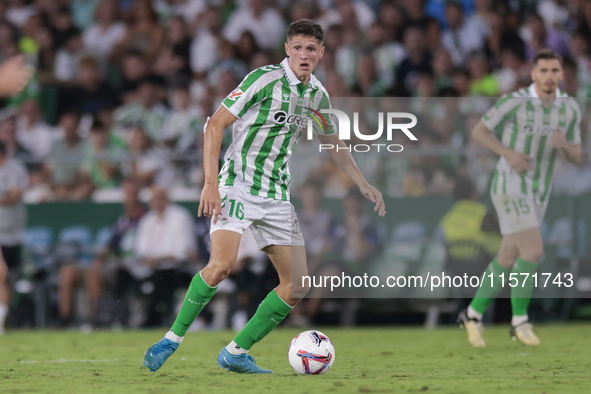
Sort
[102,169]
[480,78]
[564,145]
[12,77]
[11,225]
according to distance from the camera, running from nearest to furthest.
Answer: [12,77] → [564,145] → [11,225] → [102,169] → [480,78]

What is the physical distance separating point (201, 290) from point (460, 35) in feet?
28.5

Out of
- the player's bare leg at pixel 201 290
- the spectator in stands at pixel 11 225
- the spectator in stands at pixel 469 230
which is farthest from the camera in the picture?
the spectator in stands at pixel 11 225

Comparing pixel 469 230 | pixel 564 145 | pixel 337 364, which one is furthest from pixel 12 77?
pixel 469 230

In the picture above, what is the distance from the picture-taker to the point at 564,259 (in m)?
9.99

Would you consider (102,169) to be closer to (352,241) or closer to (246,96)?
(352,241)

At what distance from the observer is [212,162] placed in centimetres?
543

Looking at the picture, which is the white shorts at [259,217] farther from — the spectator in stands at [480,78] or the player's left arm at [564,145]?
the spectator in stands at [480,78]

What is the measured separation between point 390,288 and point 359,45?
14.7 ft

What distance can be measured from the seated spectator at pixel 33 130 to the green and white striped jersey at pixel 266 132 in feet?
22.4

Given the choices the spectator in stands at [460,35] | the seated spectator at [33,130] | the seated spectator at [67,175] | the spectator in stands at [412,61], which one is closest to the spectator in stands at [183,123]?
the seated spectator at [67,175]

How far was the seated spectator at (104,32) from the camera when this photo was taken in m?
13.7

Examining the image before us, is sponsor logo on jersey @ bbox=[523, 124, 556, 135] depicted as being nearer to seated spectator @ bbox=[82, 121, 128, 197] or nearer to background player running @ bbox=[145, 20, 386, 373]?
background player running @ bbox=[145, 20, 386, 373]

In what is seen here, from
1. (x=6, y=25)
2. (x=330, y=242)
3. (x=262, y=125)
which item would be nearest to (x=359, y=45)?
(x=330, y=242)

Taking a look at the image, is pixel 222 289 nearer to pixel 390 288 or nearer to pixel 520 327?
pixel 390 288
